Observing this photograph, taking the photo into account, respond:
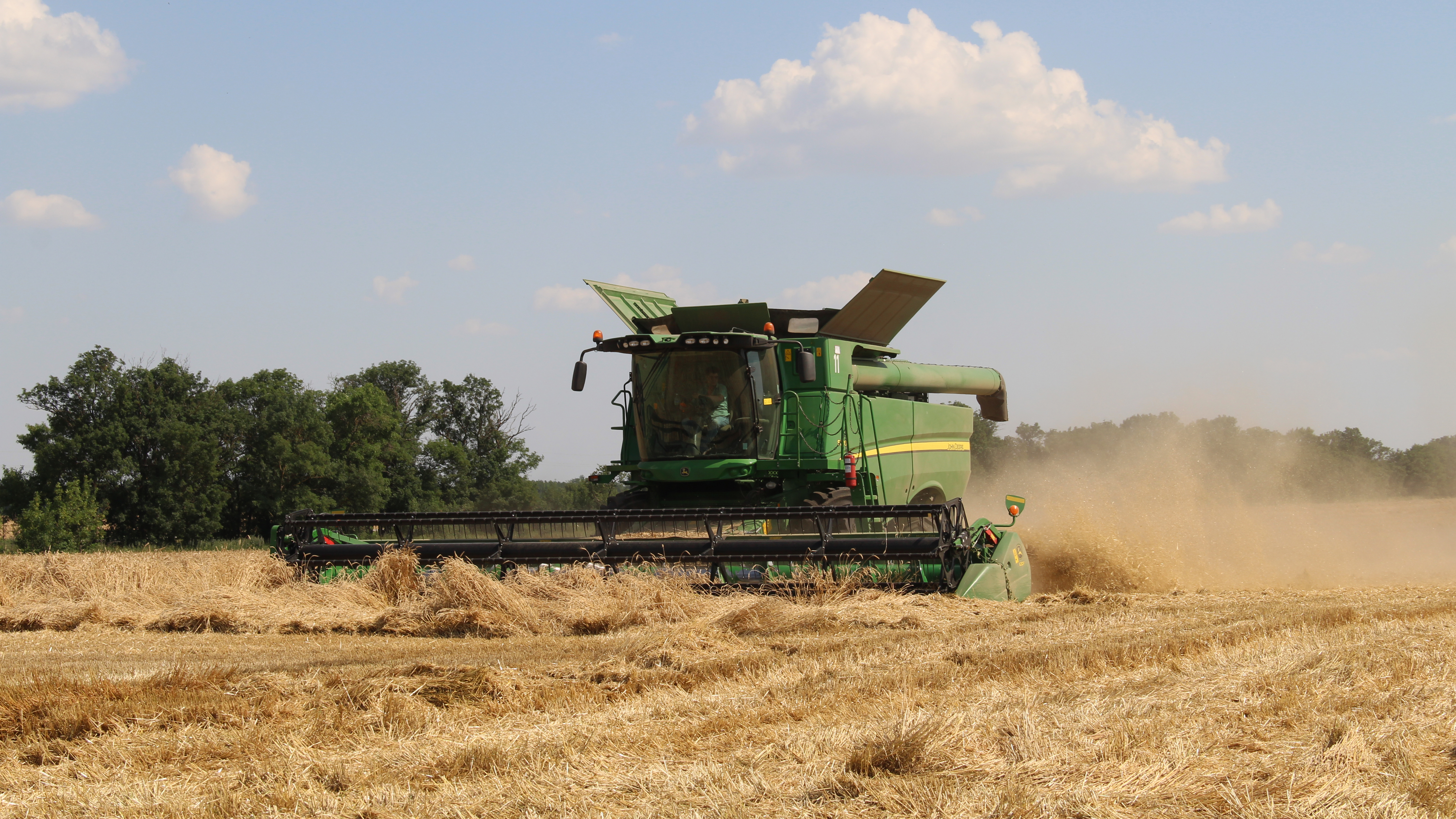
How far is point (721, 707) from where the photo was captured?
14.5 feet

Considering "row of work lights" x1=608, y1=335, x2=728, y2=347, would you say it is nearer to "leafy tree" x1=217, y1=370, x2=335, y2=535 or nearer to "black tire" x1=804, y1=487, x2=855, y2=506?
"black tire" x1=804, y1=487, x2=855, y2=506

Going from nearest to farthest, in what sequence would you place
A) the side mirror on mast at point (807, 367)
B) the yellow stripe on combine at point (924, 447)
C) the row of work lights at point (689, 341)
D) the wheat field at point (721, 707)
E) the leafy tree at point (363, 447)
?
the wheat field at point (721, 707)
the side mirror on mast at point (807, 367)
the row of work lights at point (689, 341)
the yellow stripe on combine at point (924, 447)
the leafy tree at point (363, 447)

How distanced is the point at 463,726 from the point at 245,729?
0.75 metres

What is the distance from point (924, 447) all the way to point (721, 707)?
7844 millimetres

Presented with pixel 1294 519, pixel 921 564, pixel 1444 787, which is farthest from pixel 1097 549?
pixel 1294 519

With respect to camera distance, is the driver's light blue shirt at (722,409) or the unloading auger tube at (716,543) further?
the driver's light blue shirt at (722,409)

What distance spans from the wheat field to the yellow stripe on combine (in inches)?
115

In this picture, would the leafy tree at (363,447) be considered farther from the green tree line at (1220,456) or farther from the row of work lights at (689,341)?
the row of work lights at (689,341)

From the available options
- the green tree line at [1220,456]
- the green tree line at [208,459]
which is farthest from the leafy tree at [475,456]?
the green tree line at [1220,456]

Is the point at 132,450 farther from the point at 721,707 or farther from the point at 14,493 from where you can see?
the point at 721,707

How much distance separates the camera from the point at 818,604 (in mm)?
7707

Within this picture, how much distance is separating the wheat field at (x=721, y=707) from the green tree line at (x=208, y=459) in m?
21.5

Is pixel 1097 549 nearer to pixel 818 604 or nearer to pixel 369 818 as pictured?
pixel 818 604

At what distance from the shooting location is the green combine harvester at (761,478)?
8.38m
